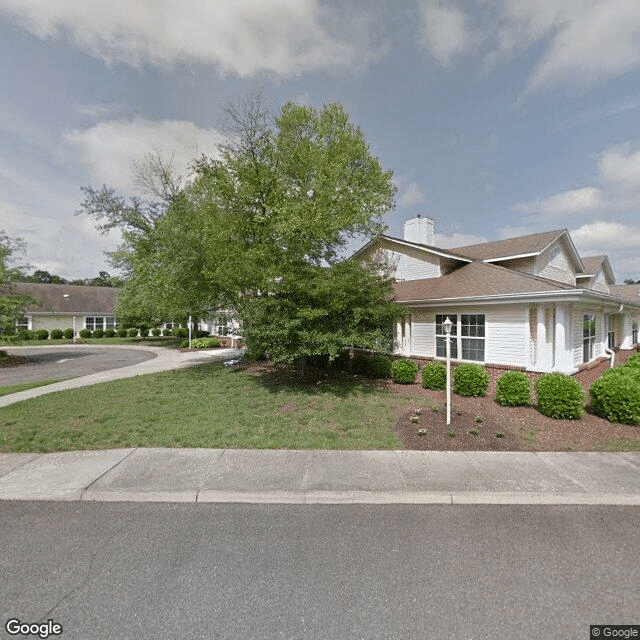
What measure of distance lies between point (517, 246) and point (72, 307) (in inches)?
1709

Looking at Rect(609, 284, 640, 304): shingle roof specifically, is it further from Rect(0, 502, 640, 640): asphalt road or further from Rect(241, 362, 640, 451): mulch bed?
Rect(0, 502, 640, 640): asphalt road

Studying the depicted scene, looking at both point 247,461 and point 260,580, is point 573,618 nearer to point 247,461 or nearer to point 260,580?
point 260,580

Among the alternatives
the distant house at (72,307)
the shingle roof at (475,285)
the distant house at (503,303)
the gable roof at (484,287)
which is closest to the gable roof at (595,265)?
the distant house at (503,303)

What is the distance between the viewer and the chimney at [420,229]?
54.2 feet

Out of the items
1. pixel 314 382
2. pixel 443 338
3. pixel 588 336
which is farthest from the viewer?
pixel 588 336

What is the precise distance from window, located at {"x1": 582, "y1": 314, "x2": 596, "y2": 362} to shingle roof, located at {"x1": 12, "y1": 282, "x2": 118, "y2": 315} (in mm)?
39699

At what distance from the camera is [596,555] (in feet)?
11.0

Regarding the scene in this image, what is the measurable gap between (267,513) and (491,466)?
12.0 ft

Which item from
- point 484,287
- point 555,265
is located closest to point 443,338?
point 484,287

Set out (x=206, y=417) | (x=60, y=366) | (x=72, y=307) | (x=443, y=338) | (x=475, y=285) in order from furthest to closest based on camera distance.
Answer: (x=72, y=307), (x=60, y=366), (x=443, y=338), (x=475, y=285), (x=206, y=417)

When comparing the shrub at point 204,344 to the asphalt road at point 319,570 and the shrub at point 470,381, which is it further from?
the asphalt road at point 319,570

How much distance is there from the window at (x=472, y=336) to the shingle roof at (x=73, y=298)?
3635 cm

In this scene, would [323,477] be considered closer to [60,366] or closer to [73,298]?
[60,366]

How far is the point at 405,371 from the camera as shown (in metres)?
11.1
